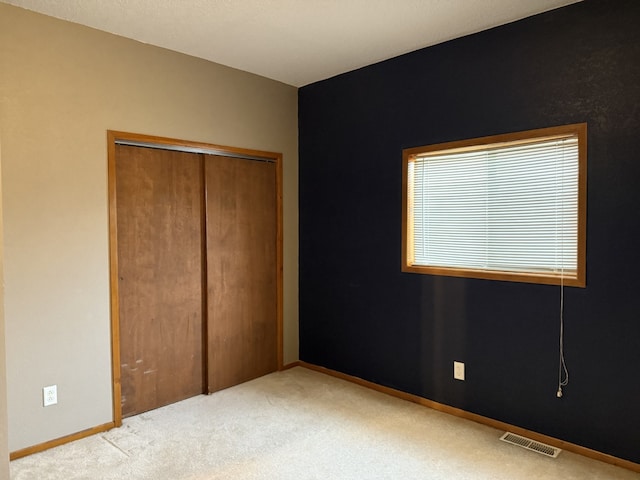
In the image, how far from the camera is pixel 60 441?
2.85 m

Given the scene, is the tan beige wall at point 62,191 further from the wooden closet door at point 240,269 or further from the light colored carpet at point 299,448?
the wooden closet door at point 240,269

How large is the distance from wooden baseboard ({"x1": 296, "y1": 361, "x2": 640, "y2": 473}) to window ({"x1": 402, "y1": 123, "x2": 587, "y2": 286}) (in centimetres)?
96

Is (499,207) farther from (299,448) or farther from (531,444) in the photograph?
(299,448)

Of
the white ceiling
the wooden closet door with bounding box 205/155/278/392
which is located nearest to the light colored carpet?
the wooden closet door with bounding box 205/155/278/392

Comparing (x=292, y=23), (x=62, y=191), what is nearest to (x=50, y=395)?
(x=62, y=191)

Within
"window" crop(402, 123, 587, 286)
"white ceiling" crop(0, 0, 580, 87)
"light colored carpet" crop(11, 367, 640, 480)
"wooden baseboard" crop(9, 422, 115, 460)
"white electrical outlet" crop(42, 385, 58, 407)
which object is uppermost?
"white ceiling" crop(0, 0, 580, 87)

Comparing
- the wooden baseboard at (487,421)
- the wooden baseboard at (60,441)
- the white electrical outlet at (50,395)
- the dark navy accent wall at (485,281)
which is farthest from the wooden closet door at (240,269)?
the white electrical outlet at (50,395)

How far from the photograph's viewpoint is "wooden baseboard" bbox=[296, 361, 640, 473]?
2.61 m

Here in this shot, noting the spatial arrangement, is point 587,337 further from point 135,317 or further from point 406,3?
point 135,317

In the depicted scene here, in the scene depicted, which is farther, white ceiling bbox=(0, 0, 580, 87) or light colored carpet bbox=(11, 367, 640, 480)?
white ceiling bbox=(0, 0, 580, 87)

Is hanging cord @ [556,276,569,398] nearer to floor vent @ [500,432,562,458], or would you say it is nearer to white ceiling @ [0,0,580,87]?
floor vent @ [500,432,562,458]

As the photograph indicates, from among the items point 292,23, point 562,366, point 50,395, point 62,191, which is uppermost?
point 292,23

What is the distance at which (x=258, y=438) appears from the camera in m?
2.92

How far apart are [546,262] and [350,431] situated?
1652mm
